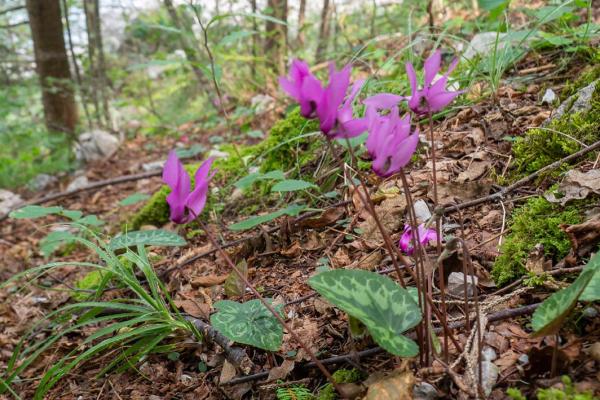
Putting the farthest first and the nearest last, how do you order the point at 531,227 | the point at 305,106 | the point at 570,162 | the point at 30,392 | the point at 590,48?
the point at 590,48 → the point at 30,392 → the point at 570,162 → the point at 531,227 → the point at 305,106

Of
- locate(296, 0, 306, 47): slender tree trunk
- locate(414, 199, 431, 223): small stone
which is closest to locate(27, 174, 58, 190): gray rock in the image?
locate(296, 0, 306, 47): slender tree trunk

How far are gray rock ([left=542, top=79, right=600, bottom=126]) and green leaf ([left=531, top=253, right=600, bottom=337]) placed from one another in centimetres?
108

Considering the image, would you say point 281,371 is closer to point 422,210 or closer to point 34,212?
point 422,210

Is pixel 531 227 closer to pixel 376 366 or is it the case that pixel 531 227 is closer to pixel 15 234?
pixel 376 366

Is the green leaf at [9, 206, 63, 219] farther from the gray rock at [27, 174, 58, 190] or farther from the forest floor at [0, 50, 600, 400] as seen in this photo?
the gray rock at [27, 174, 58, 190]

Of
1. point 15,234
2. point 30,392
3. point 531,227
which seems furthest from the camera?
point 15,234

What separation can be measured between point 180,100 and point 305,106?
26.5 feet

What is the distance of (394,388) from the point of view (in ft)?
3.15

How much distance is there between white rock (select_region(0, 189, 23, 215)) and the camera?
16.2 feet

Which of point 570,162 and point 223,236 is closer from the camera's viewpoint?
point 570,162

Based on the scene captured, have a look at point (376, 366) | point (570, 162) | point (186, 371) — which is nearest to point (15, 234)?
point (186, 371)

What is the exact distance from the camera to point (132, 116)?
8.98 metres

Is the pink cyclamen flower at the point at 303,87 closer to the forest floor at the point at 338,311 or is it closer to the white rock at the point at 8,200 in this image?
the forest floor at the point at 338,311

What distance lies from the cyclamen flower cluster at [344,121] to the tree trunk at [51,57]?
560cm
